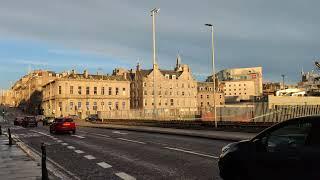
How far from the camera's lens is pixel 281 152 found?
8.18m

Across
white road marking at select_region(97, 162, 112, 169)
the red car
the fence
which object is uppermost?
the fence

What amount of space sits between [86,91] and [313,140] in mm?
126802

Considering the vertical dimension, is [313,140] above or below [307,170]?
above

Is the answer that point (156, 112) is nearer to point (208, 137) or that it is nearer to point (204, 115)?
point (204, 115)

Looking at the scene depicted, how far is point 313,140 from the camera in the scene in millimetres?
7688

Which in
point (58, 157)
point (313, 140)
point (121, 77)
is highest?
point (121, 77)

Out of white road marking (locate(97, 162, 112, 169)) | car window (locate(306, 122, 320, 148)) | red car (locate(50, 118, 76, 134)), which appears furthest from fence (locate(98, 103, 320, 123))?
car window (locate(306, 122, 320, 148))

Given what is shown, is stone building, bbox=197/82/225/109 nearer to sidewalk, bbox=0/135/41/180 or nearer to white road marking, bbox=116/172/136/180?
sidewalk, bbox=0/135/41/180

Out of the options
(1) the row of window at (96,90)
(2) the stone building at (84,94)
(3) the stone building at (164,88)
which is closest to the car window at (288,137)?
(2) the stone building at (84,94)

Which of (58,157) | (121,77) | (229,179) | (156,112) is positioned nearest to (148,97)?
(121,77)

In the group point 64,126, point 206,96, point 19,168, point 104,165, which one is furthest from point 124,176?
point 206,96

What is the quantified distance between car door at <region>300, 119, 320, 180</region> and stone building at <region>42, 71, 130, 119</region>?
116 meters

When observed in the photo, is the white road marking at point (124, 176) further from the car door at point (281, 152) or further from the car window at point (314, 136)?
the car window at point (314, 136)

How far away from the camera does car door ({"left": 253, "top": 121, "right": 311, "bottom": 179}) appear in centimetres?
794
